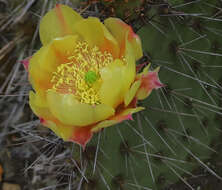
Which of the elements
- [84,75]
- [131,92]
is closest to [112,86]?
[131,92]

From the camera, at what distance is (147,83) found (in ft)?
1.91

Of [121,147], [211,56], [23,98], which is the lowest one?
[23,98]

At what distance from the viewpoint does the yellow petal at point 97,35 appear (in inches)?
25.2

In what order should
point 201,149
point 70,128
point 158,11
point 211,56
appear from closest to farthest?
1. point 70,128
2. point 158,11
3. point 211,56
4. point 201,149

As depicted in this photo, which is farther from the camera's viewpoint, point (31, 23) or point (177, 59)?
point (31, 23)

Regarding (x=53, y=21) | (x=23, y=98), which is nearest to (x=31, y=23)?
(x=23, y=98)

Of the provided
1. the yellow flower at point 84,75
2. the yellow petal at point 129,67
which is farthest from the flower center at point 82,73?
the yellow petal at point 129,67

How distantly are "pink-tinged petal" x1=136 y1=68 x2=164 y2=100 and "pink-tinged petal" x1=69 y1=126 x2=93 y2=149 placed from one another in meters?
0.10

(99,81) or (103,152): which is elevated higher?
(99,81)

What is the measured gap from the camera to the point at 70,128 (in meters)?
0.59

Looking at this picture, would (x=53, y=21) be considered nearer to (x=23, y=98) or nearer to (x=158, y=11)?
(x=158, y=11)

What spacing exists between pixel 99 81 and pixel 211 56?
0.36m

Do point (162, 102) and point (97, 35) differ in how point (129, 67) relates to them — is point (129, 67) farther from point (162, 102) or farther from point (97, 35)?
point (162, 102)

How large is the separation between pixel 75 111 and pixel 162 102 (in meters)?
0.33
